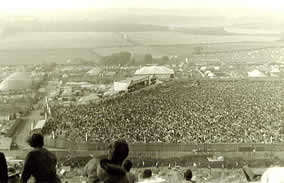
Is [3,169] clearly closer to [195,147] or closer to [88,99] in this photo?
[195,147]

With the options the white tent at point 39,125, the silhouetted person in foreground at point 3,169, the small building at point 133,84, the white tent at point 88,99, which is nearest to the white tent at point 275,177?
the silhouetted person in foreground at point 3,169

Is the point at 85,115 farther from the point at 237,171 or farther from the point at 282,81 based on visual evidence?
the point at 282,81

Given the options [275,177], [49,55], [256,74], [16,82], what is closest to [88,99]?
[16,82]

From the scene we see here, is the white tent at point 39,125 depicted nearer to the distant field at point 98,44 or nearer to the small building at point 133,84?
the small building at point 133,84

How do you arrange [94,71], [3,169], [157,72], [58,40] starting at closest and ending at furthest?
[3,169], [157,72], [94,71], [58,40]

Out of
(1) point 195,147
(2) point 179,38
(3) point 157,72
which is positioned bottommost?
(1) point 195,147

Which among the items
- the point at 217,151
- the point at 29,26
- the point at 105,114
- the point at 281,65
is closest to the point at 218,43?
the point at 281,65
